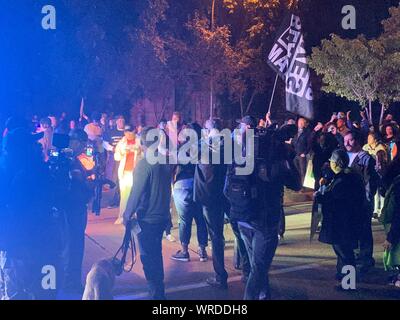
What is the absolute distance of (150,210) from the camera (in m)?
6.11

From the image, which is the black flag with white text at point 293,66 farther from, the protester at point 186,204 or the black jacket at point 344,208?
the black jacket at point 344,208

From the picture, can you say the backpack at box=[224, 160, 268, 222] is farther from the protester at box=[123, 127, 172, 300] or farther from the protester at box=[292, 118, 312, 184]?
the protester at box=[292, 118, 312, 184]

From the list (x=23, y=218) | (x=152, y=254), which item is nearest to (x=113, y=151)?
(x=152, y=254)

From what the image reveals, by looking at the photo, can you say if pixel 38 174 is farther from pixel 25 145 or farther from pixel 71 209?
pixel 71 209

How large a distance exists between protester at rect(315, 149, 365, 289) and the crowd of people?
11mm

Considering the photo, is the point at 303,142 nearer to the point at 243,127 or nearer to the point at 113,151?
the point at 113,151

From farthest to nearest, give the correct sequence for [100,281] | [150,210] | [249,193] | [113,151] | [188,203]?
[113,151] → [188,203] → [150,210] → [249,193] → [100,281]

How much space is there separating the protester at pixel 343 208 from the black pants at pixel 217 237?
3.98 ft

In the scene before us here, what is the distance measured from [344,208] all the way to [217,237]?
1.50 m

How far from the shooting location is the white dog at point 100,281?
5.36m

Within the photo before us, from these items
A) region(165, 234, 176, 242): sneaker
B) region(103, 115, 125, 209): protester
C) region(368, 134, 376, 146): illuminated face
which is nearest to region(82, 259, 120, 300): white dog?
region(165, 234, 176, 242): sneaker

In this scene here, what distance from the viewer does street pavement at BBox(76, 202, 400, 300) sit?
6.69m
